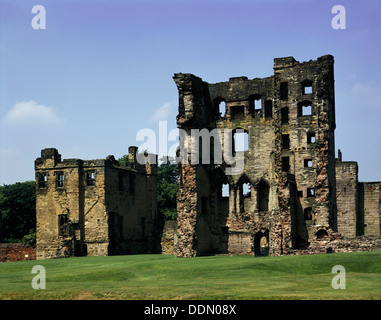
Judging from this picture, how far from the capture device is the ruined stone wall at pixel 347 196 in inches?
2169

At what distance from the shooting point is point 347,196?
55.8 meters

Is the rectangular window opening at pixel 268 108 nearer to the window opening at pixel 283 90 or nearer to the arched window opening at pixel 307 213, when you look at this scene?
the window opening at pixel 283 90

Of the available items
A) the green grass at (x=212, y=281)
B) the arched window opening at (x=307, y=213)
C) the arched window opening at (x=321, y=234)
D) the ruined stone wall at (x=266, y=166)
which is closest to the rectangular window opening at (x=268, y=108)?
the ruined stone wall at (x=266, y=166)

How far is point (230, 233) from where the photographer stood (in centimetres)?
4244

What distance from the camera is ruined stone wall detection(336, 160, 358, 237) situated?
5509cm

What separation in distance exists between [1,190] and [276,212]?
40.7 meters

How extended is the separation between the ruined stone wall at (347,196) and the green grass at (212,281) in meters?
23.9

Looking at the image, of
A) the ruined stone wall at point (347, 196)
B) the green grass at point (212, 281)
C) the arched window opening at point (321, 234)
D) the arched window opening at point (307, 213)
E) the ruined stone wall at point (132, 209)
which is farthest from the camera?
the ruined stone wall at point (347, 196)

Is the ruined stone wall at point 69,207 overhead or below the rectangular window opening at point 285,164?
below

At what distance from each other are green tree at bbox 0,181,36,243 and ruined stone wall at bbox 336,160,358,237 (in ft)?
104

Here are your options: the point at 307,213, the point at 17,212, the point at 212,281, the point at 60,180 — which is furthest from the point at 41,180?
the point at 212,281

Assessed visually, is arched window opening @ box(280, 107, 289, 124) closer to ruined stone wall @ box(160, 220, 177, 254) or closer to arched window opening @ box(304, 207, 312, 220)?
arched window opening @ box(304, 207, 312, 220)
